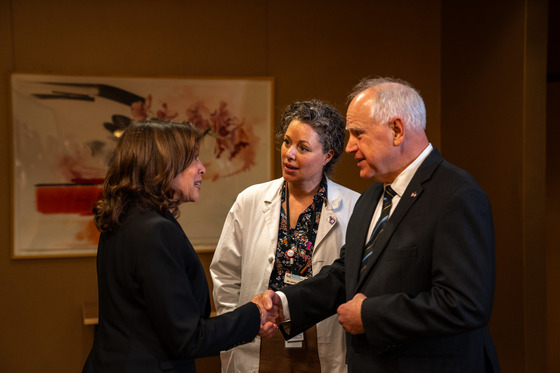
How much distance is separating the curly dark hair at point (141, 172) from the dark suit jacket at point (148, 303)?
0.05m

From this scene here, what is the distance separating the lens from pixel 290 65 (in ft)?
14.9

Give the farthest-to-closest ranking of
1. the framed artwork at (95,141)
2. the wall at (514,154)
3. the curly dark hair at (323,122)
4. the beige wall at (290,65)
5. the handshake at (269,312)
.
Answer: the framed artwork at (95,141) < the beige wall at (290,65) < the wall at (514,154) < the curly dark hair at (323,122) < the handshake at (269,312)

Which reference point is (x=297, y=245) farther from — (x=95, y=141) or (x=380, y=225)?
(x=95, y=141)

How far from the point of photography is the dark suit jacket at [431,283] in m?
1.79

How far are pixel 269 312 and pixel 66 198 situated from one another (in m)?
2.44

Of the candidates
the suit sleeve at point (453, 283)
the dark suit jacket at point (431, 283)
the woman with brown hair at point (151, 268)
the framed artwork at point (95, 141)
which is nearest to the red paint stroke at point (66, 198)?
the framed artwork at point (95, 141)

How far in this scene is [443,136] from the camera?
471 centimetres

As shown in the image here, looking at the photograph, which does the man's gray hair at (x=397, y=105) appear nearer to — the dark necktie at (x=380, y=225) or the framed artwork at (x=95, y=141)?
the dark necktie at (x=380, y=225)

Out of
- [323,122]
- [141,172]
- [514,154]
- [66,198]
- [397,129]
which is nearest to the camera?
[141,172]

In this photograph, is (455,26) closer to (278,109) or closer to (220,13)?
(278,109)

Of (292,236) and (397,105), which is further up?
(397,105)

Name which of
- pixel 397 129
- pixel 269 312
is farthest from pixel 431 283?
pixel 269 312

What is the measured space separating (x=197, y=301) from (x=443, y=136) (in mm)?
3316

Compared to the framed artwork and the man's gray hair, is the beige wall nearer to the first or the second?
the framed artwork
